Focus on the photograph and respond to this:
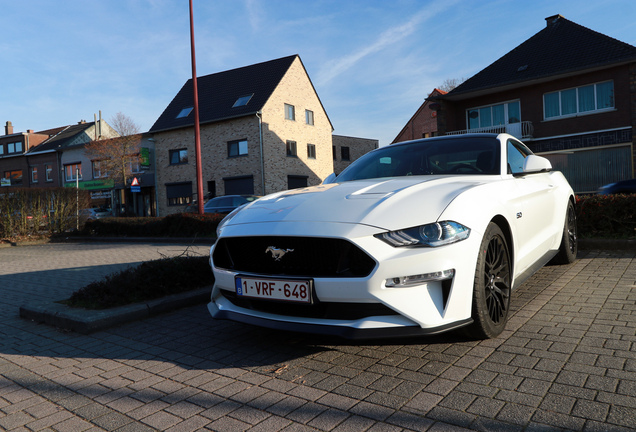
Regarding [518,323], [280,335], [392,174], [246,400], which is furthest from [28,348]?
[518,323]

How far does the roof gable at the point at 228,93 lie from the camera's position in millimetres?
30266

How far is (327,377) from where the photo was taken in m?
2.77

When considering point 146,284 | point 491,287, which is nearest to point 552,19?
point 491,287

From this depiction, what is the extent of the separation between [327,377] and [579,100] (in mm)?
22510

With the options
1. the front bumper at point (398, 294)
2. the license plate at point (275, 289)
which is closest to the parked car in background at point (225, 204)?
the license plate at point (275, 289)

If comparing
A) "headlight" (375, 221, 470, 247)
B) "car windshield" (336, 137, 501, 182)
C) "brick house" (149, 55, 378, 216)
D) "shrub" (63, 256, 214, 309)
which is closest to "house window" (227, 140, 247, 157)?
"brick house" (149, 55, 378, 216)

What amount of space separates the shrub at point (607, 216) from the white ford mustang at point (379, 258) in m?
4.17

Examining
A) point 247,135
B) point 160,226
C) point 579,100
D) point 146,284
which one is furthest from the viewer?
point 247,135

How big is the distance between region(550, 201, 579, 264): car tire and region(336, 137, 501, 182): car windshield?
1.96m

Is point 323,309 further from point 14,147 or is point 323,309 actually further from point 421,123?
point 14,147

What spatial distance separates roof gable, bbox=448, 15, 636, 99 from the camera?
1989cm

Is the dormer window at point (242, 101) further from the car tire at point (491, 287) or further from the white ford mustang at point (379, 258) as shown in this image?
the car tire at point (491, 287)

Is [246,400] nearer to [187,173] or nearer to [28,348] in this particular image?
[28,348]

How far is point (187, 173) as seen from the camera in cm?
3225
